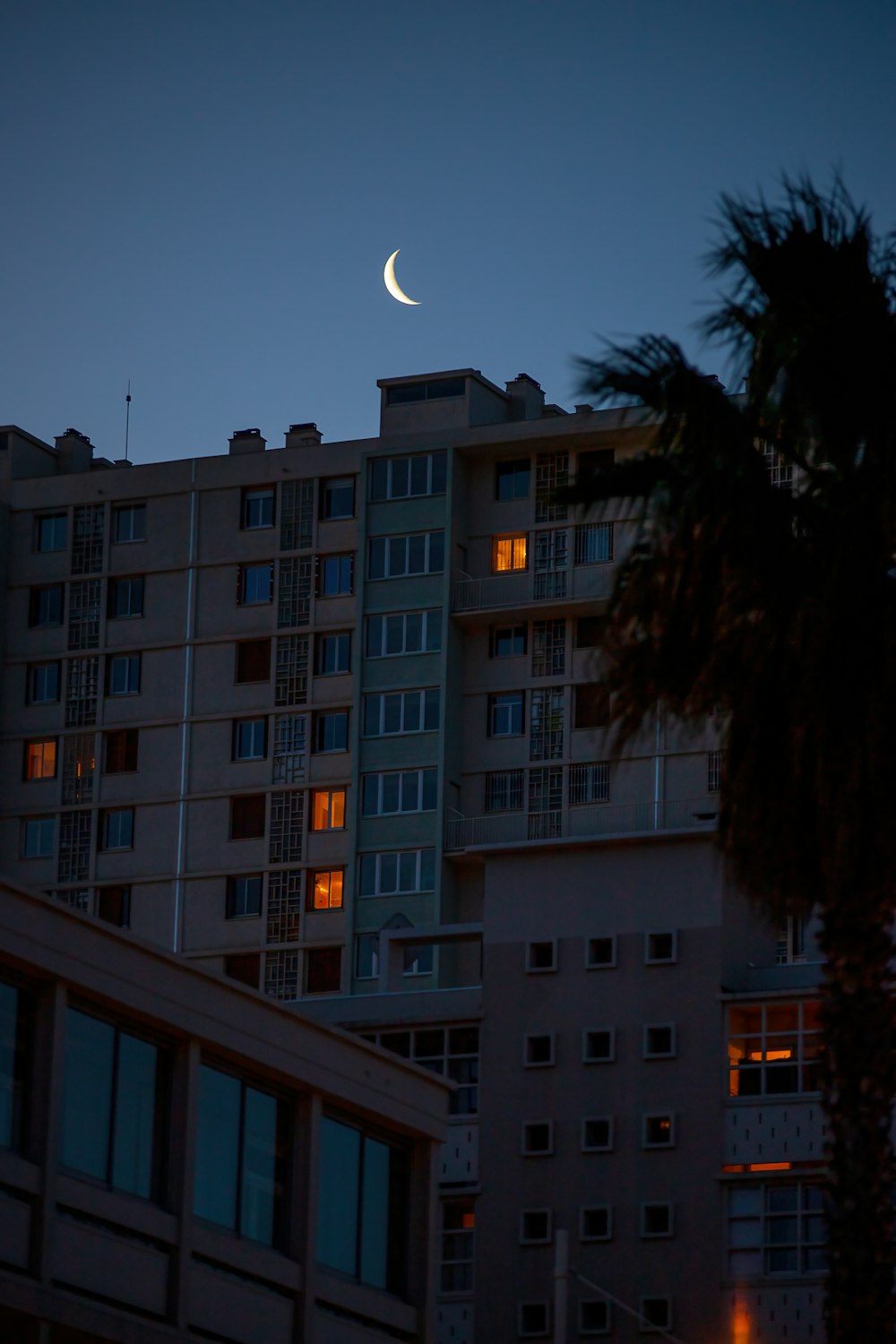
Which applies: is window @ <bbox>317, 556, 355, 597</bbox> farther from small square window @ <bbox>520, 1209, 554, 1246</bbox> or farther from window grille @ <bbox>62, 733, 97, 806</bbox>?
small square window @ <bbox>520, 1209, 554, 1246</bbox>

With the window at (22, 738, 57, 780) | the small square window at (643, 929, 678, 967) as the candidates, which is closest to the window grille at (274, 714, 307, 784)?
the window at (22, 738, 57, 780)

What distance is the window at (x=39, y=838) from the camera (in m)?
93.5

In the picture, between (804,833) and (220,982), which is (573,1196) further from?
(804,833)

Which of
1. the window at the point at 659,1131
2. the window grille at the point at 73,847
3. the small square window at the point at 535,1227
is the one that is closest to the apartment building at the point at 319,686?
A: the window grille at the point at 73,847

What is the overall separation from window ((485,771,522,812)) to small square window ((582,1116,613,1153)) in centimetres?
2690

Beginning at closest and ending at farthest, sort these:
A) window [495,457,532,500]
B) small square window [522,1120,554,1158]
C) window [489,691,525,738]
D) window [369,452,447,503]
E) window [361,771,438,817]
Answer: small square window [522,1120,554,1158] < window [361,771,438,817] < window [489,691,525,738] < window [495,457,532,500] < window [369,452,447,503]

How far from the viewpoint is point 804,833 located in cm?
2605

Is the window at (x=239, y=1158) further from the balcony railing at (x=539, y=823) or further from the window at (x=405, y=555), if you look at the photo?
the window at (x=405, y=555)

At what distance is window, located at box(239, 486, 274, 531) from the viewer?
93.8 metres

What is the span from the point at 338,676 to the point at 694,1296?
35.6 meters

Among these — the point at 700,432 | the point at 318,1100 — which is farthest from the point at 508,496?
the point at 700,432

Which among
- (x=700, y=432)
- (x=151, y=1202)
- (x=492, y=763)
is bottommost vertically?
(x=151, y=1202)

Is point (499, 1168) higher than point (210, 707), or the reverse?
point (210, 707)

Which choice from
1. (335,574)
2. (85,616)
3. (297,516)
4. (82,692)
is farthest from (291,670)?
(85,616)
